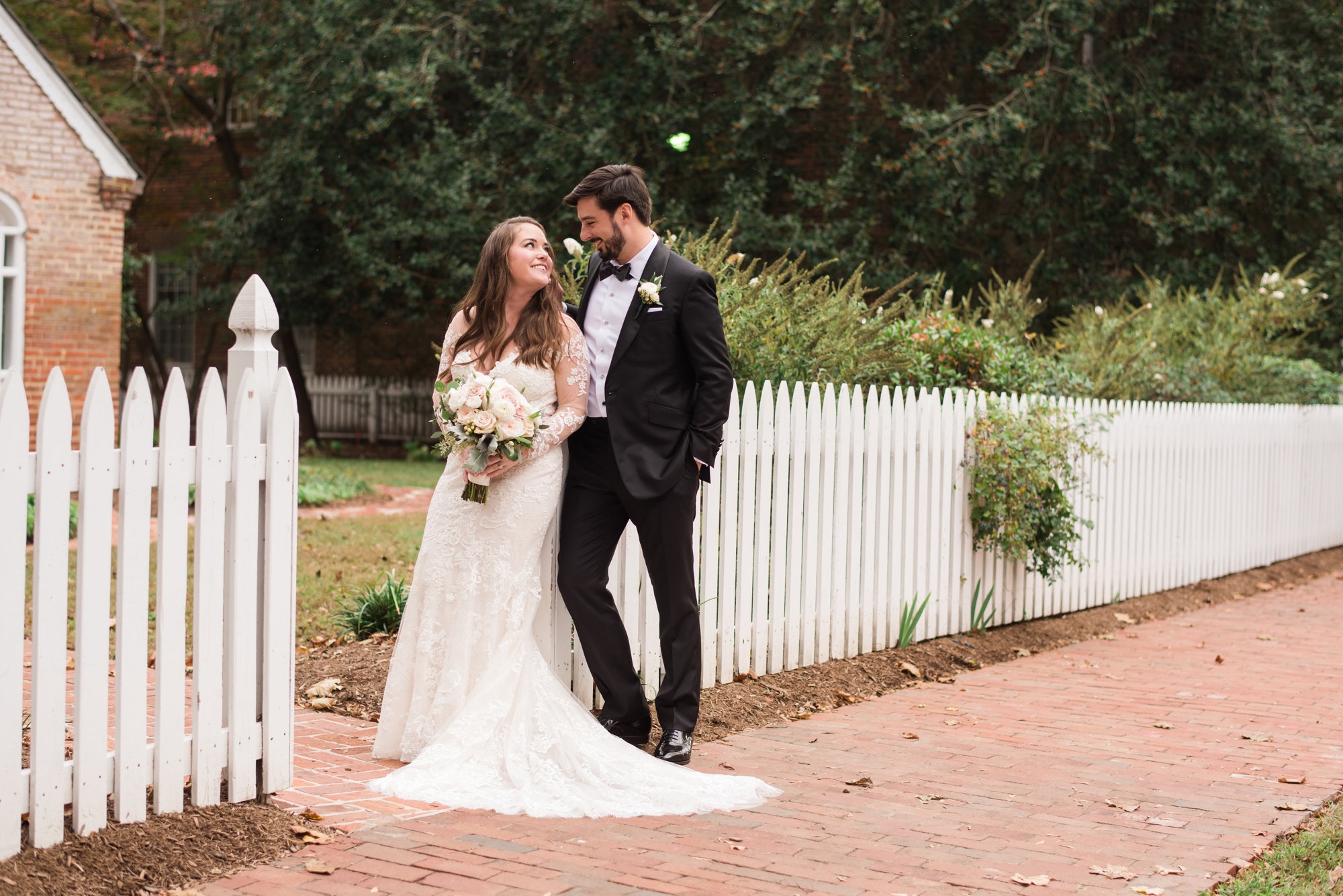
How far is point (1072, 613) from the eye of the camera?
9602 mm

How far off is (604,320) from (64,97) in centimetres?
1193

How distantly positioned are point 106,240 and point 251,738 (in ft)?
41.8

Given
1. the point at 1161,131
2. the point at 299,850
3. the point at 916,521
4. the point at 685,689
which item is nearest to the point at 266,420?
the point at 299,850

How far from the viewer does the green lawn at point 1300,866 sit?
3.91 m

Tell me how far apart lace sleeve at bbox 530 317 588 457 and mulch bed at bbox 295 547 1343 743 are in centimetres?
141

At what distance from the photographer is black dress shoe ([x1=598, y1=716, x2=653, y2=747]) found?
216 inches

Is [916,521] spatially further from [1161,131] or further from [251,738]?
[1161,131]

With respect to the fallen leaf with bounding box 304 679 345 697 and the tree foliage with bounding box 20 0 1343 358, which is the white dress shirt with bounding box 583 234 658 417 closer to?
the fallen leaf with bounding box 304 679 345 697

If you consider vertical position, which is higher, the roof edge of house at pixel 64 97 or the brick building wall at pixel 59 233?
the roof edge of house at pixel 64 97

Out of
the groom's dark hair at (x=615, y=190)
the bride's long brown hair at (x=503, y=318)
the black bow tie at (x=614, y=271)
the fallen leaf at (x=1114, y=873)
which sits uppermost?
the groom's dark hair at (x=615, y=190)

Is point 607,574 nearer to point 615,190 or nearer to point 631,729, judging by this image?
point 631,729

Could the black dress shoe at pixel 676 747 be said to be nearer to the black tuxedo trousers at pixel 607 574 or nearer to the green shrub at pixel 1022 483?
the black tuxedo trousers at pixel 607 574

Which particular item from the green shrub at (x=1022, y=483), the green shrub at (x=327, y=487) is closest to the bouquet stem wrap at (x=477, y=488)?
the green shrub at (x=1022, y=483)

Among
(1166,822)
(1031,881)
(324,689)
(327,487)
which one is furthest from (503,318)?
(327,487)
